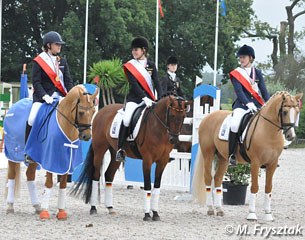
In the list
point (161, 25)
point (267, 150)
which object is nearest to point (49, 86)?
point (267, 150)

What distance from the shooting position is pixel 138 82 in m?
10.9

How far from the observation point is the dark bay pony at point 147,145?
396 inches

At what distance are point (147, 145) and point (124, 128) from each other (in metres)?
0.52

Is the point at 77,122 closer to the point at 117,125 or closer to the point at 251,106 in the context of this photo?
the point at 117,125

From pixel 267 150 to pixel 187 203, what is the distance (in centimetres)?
271

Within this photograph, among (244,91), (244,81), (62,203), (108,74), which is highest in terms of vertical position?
(108,74)

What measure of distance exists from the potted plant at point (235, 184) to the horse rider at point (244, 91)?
1490 millimetres

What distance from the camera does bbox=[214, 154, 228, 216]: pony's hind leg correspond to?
1123cm

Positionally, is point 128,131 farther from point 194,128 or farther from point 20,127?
point 194,128

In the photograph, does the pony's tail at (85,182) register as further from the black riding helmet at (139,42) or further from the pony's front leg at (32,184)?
the black riding helmet at (139,42)

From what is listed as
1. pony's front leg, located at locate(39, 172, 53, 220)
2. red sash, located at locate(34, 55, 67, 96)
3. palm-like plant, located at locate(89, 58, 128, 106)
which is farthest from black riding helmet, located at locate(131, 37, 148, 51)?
palm-like plant, located at locate(89, 58, 128, 106)

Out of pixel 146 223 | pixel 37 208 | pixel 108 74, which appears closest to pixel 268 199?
pixel 146 223

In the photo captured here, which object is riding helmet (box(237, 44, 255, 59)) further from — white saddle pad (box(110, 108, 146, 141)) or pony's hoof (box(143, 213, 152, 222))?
pony's hoof (box(143, 213, 152, 222))

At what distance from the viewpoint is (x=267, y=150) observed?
10.6 metres
